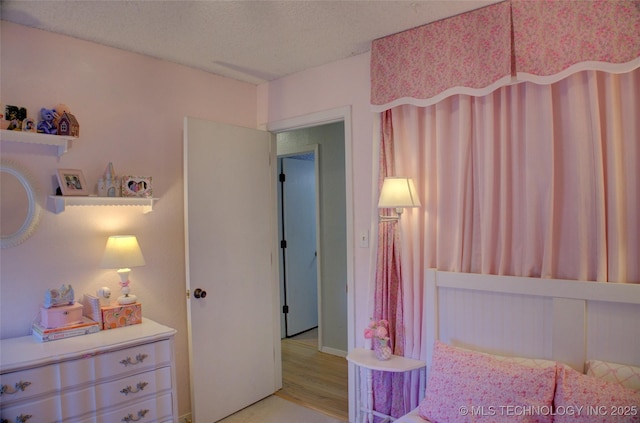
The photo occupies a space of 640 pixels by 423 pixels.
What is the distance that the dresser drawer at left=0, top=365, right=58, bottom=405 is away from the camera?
1.77 meters

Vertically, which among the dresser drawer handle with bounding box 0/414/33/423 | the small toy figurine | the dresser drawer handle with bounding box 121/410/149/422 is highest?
the small toy figurine

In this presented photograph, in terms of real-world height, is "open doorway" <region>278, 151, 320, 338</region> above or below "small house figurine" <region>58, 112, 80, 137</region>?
below

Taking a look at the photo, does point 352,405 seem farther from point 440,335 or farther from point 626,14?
point 626,14

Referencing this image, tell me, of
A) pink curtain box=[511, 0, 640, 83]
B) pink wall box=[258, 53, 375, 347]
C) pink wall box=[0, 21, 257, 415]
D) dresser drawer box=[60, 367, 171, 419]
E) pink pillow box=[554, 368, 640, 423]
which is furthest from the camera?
pink wall box=[258, 53, 375, 347]

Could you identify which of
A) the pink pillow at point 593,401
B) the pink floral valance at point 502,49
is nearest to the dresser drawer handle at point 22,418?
the pink pillow at point 593,401

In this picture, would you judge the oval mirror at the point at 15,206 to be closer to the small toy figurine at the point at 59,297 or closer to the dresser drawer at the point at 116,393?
the small toy figurine at the point at 59,297

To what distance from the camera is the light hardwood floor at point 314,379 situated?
313 centimetres

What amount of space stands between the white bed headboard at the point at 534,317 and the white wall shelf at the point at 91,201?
1.85m

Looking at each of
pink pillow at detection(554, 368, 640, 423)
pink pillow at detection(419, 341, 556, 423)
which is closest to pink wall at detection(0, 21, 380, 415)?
pink pillow at detection(419, 341, 556, 423)

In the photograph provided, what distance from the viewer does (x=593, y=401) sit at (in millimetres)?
1631

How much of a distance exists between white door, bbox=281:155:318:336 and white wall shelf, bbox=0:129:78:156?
2.62m

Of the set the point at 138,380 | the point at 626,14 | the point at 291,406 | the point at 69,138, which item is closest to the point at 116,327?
the point at 138,380

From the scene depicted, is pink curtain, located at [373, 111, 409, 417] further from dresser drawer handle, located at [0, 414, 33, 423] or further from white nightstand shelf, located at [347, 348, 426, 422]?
dresser drawer handle, located at [0, 414, 33, 423]

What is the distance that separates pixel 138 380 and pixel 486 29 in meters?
2.63
